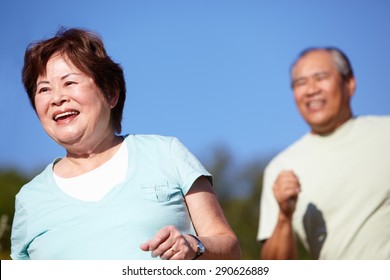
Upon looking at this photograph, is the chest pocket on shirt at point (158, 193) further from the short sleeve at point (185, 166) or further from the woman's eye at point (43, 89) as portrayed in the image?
the woman's eye at point (43, 89)

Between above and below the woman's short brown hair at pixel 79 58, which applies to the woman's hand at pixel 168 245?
below

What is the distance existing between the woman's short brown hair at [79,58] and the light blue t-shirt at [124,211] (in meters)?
0.15

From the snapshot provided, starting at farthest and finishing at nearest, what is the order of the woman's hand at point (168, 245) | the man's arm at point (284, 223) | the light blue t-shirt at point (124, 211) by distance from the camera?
the man's arm at point (284, 223), the light blue t-shirt at point (124, 211), the woman's hand at point (168, 245)

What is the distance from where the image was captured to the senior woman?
136 cm

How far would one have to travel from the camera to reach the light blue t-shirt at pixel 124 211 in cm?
135

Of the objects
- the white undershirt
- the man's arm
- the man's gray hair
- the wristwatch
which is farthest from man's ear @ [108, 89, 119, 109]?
the man's gray hair

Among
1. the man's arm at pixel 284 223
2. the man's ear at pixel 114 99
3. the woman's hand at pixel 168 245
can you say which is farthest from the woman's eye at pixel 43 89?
the man's arm at pixel 284 223

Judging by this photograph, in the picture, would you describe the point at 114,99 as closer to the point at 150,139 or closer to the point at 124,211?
the point at 150,139

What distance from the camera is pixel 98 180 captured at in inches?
56.1

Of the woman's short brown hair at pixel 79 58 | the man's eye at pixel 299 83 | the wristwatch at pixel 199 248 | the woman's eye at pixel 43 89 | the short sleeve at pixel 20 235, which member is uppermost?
the woman's short brown hair at pixel 79 58

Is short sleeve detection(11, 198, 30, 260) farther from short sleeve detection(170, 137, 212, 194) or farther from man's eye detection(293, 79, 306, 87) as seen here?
man's eye detection(293, 79, 306, 87)

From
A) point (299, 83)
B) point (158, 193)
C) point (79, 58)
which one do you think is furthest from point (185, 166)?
point (299, 83)

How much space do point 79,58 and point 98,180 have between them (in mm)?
260
